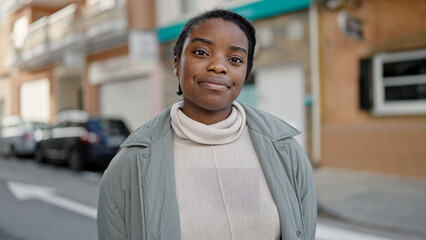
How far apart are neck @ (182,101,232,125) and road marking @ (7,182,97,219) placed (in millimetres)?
4953

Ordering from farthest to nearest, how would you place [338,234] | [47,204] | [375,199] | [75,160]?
1. [75,160]
2. [47,204]
3. [375,199]
4. [338,234]

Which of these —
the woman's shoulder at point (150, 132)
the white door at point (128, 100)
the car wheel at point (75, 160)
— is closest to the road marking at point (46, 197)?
the car wheel at point (75, 160)

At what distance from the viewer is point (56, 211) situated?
21.6 feet

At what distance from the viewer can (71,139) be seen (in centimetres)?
1127

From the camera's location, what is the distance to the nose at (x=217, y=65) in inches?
58.9

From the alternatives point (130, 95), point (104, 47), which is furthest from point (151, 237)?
point (104, 47)

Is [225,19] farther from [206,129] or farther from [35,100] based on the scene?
[35,100]

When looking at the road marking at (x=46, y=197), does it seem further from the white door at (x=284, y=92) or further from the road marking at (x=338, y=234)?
the white door at (x=284, y=92)

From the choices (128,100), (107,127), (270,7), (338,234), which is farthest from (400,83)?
(128,100)

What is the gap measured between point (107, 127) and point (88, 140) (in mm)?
575

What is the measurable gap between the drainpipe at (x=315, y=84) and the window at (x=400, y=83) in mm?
1310

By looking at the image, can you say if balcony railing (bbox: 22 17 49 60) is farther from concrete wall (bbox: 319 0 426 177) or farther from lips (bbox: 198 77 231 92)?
lips (bbox: 198 77 231 92)

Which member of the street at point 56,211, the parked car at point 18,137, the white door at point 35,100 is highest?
the white door at point 35,100

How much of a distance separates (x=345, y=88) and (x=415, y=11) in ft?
6.86
